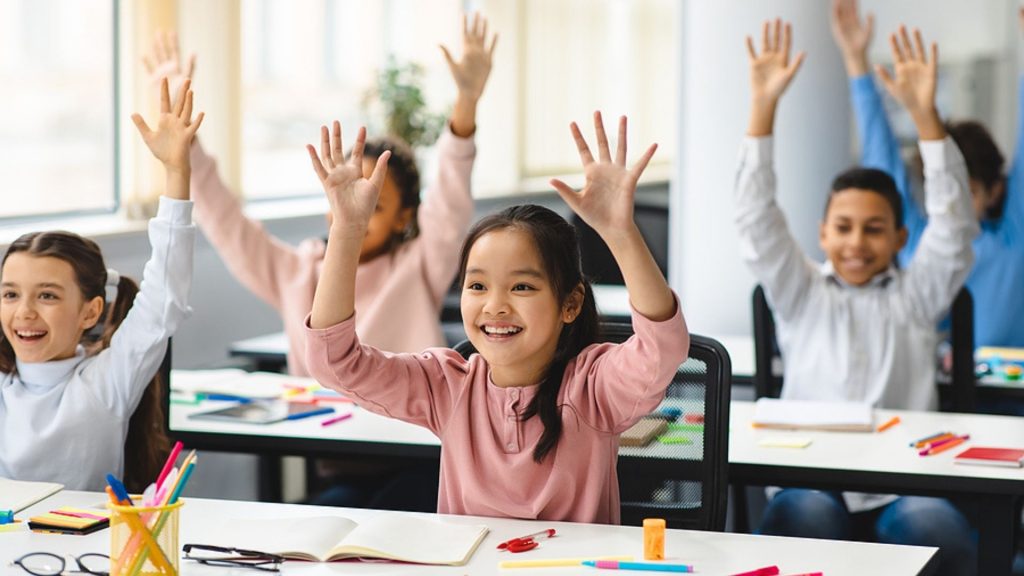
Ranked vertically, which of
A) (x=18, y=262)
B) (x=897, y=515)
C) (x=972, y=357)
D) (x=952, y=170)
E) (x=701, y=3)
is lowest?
(x=897, y=515)

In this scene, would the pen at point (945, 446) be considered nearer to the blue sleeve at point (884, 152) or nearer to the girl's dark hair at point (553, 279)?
the girl's dark hair at point (553, 279)

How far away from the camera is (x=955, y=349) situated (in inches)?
134

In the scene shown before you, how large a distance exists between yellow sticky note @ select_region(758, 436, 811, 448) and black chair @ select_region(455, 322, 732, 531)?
0.37 meters

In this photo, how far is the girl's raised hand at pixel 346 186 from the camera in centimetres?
214

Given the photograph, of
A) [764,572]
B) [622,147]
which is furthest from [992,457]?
[622,147]

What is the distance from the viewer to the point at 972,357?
339 cm

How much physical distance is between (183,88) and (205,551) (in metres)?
1.06

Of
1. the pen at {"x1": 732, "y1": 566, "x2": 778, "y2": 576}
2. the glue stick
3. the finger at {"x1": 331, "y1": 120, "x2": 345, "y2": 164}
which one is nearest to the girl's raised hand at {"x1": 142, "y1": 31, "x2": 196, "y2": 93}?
the finger at {"x1": 331, "y1": 120, "x2": 345, "y2": 164}

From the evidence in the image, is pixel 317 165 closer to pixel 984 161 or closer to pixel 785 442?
pixel 785 442

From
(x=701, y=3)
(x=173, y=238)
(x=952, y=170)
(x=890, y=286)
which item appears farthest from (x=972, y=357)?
(x=173, y=238)

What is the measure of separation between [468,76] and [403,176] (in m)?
0.34

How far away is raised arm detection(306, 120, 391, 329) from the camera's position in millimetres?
2139

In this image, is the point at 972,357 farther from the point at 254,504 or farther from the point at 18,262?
the point at 18,262

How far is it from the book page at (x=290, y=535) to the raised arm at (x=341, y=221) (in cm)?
32
